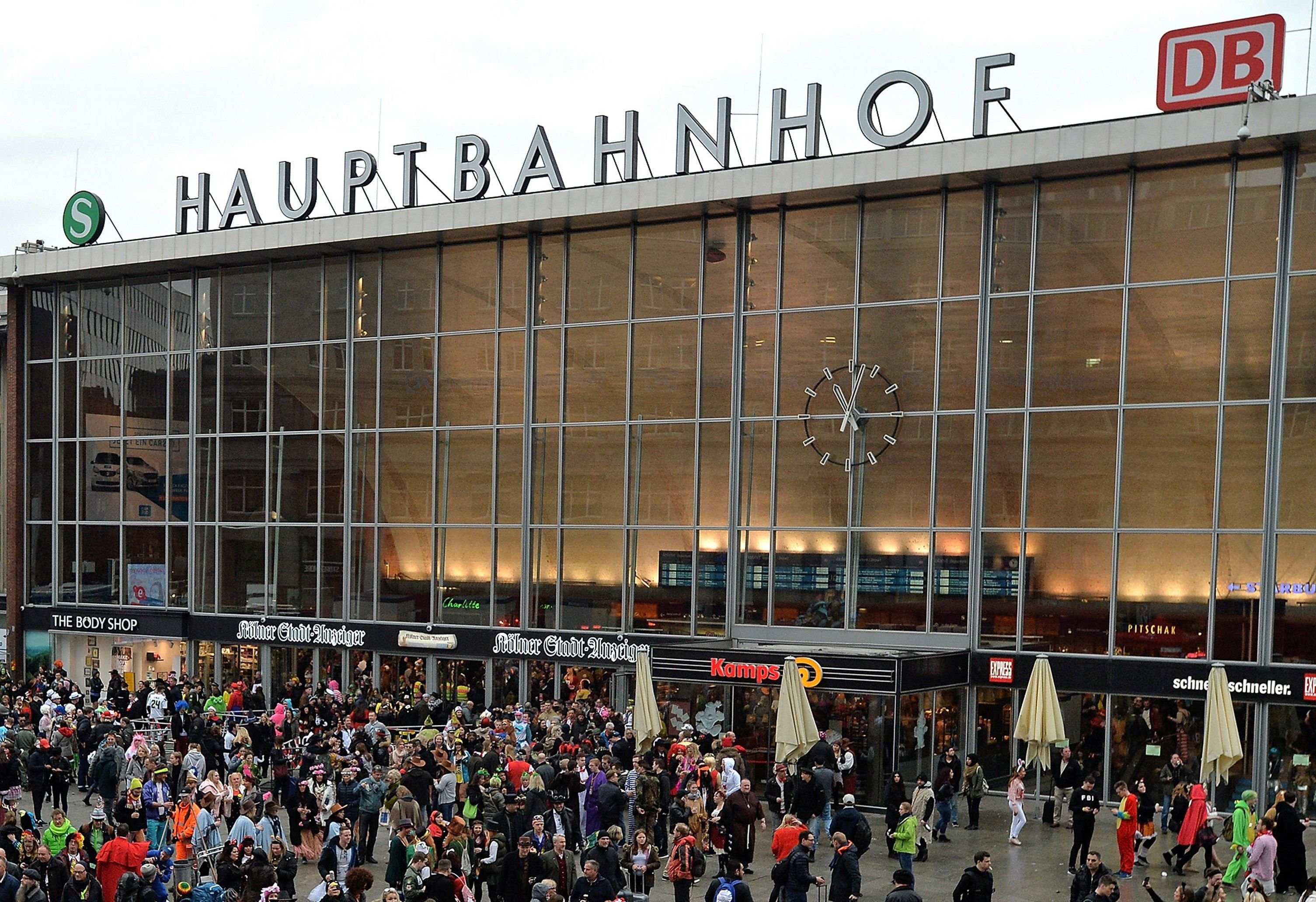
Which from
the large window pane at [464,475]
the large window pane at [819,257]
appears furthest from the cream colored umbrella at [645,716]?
the large window pane at [464,475]

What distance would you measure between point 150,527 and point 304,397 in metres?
6.73

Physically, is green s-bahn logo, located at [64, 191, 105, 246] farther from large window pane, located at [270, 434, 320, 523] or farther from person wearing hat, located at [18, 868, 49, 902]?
person wearing hat, located at [18, 868, 49, 902]

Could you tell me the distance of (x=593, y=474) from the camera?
34406 mm

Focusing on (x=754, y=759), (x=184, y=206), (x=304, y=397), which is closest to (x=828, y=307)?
(x=754, y=759)

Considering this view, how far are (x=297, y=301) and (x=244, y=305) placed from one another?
2.01 m

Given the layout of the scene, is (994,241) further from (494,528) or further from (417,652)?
(417,652)

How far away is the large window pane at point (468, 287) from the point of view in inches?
1422

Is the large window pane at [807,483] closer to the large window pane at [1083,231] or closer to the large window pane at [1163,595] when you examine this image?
the large window pane at [1083,231]

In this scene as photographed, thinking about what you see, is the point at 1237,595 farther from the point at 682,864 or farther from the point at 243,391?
the point at 243,391

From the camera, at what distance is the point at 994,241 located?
2955cm

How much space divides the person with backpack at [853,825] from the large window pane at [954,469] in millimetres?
10791

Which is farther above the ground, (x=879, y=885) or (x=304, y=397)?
(x=304, y=397)

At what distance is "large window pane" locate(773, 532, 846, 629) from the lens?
31.0 meters

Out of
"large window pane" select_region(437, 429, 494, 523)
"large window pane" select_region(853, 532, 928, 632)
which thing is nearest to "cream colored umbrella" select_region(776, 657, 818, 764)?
"large window pane" select_region(853, 532, 928, 632)
